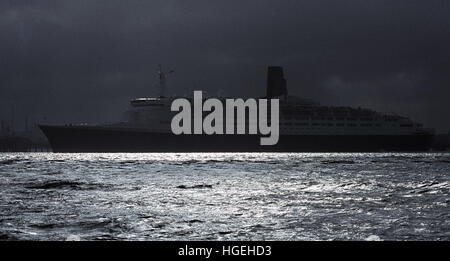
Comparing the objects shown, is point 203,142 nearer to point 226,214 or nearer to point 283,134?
point 283,134

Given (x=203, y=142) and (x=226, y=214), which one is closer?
(x=226, y=214)

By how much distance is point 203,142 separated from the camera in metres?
118

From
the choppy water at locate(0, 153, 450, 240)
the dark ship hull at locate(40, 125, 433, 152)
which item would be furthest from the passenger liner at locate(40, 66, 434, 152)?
the choppy water at locate(0, 153, 450, 240)

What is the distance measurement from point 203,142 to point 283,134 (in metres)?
17.0

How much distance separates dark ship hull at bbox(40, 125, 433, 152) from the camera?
366ft

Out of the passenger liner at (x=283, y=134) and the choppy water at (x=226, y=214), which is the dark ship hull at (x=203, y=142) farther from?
the choppy water at (x=226, y=214)

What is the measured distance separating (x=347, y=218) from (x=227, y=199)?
5.60 m

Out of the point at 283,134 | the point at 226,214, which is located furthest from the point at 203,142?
the point at 226,214

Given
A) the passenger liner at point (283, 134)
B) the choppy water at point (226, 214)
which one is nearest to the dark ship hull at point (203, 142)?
the passenger liner at point (283, 134)

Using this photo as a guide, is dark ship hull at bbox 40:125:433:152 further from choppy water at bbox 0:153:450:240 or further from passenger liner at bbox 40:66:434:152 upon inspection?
choppy water at bbox 0:153:450:240

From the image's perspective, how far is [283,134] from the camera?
402 feet

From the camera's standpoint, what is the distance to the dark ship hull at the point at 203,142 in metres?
112

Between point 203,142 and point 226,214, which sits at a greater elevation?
point 203,142
